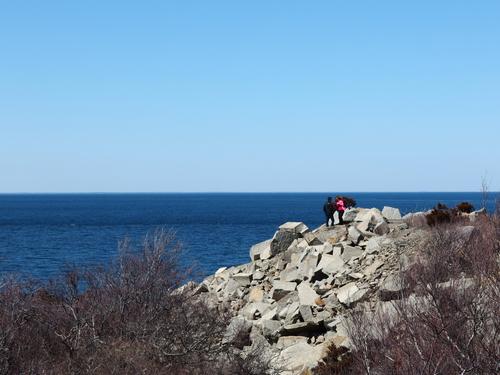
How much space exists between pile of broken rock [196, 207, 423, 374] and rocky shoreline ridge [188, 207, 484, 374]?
3 cm

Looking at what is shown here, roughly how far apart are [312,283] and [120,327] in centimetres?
1119

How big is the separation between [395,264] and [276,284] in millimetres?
4699

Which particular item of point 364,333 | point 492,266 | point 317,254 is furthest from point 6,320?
point 317,254

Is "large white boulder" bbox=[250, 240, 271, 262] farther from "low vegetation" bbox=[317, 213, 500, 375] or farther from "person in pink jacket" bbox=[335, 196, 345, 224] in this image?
"low vegetation" bbox=[317, 213, 500, 375]

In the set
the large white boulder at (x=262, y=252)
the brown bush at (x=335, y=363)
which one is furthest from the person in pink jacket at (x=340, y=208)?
the brown bush at (x=335, y=363)

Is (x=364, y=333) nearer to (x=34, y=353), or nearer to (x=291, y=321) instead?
(x=34, y=353)

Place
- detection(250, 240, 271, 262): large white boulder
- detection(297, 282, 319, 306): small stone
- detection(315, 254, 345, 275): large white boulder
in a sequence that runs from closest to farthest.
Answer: detection(297, 282, 319, 306): small stone
detection(315, 254, 345, 275): large white boulder
detection(250, 240, 271, 262): large white boulder

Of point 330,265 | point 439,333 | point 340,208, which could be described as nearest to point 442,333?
point 439,333

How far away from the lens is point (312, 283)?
26.5 m

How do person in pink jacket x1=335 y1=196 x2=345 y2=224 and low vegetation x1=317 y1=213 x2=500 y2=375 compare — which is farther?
person in pink jacket x1=335 y1=196 x2=345 y2=224

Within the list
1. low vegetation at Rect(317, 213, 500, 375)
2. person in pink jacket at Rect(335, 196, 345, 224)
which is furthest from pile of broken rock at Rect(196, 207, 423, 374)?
low vegetation at Rect(317, 213, 500, 375)

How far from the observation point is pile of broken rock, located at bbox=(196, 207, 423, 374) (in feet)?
68.4

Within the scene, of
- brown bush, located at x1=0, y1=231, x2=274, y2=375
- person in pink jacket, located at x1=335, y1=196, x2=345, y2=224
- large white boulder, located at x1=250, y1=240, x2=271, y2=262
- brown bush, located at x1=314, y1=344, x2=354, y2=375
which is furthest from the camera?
person in pink jacket, located at x1=335, y1=196, x2=345, y2=224

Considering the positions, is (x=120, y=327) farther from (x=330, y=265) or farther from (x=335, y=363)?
(x=330, y=265)
